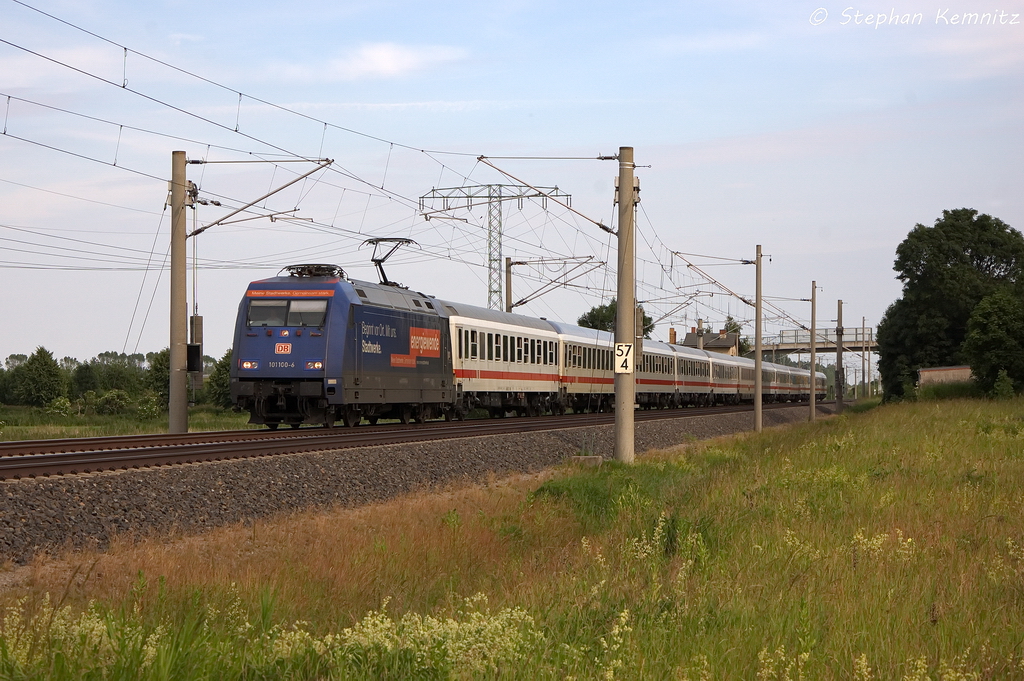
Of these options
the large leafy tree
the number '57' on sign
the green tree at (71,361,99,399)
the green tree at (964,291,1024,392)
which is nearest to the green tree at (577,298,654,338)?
the large leafy tree

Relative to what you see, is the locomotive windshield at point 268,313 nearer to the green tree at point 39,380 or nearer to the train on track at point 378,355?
the train on track at point 378,355

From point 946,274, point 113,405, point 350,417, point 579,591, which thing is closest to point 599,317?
point 946,274

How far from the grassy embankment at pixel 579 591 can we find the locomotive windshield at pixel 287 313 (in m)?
9.34

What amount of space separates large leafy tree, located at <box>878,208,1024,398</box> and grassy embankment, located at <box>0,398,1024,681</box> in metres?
58.3

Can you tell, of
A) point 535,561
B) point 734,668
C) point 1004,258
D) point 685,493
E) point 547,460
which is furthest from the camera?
point 1004,258

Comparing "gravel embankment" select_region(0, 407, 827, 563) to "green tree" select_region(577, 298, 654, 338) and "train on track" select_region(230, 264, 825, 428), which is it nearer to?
"train on track" select_region(230, 264, 825, 428)

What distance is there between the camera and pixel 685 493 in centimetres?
1466

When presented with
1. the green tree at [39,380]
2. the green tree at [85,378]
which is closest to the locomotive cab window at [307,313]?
the green tree at [39,380]

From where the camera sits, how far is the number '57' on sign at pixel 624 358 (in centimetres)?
2005

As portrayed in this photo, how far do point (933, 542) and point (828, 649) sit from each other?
403 centimetres

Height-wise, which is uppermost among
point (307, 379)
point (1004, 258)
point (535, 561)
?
point (1004, 258)

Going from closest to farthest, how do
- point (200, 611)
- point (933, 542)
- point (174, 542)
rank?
point (200, 611), point (933, 542), point (174, 542)

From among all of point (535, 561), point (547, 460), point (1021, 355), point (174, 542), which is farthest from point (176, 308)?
point (1021, 355)

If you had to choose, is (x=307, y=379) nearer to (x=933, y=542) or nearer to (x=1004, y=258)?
(x=933, y=542)
